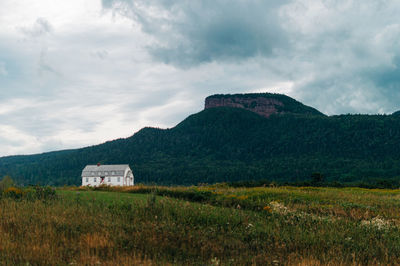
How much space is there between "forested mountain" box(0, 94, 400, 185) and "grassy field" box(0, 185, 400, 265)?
73.3m

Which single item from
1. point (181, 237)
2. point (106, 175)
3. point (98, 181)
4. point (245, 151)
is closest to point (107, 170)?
point (106, 175)

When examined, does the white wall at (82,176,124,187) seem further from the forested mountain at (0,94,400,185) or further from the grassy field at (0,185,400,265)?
the grassy field at (0,185,400,265)

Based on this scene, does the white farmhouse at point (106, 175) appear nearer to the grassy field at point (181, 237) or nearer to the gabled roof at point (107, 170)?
the gabled roof at point (107, 170)

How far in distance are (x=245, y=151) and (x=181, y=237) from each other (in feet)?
429

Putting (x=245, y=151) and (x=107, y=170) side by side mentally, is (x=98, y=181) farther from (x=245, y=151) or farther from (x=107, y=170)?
(x=245, y=151)

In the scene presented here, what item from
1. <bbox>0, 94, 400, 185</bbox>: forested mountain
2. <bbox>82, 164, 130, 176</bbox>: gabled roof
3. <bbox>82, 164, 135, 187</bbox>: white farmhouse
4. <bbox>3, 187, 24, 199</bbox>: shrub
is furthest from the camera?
<bbox>0, 94, 400, 185</bbox>: forested mountain

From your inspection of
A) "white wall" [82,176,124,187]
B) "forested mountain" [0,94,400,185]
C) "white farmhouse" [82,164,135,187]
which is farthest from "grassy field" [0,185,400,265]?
"forested mountain" [0,94,400,185]

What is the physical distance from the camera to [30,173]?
129 m

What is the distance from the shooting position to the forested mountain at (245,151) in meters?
101

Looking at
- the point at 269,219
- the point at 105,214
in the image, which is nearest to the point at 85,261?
the point at 105,214


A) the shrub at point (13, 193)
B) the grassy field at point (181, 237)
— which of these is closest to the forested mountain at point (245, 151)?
the grassy field at point (181, 237)

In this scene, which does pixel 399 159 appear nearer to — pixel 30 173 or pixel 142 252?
pixel 142 252

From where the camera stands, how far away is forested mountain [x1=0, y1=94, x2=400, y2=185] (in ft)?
331

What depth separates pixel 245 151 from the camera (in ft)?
459
